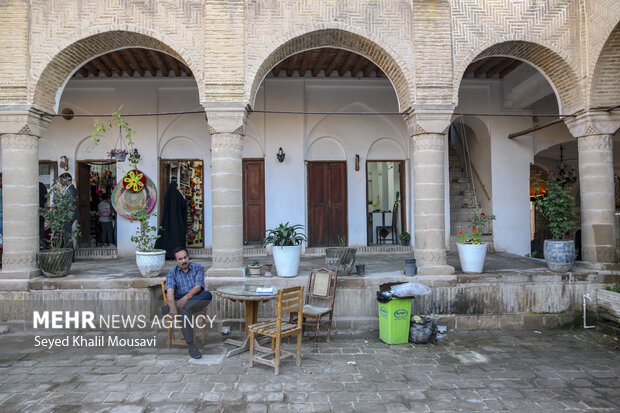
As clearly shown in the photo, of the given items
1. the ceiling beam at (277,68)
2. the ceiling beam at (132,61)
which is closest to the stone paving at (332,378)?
the ceiling beam at (132,61)

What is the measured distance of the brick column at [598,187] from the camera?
7.23 m

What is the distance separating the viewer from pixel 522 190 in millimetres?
10664

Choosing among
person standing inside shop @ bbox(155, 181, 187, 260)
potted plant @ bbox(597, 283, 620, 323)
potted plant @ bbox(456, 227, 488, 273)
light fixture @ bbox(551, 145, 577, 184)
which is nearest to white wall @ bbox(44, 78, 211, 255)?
person standing inside shop @ bbox(155, 181, 187, 260)

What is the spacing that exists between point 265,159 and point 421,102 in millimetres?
4388

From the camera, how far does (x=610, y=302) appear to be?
6.63 metres

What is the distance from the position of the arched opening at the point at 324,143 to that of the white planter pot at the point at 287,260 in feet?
11.3

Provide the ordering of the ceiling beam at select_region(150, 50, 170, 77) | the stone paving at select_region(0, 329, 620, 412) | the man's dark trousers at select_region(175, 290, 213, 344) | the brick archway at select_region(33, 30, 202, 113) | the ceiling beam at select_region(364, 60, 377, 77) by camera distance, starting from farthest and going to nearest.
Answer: the ceiling beam at select_region(364, 60, 377, 77)
the ceiling beam at select_region(150, 50, 170, 77)
the brick archway at select_region(33, 30, 202, 113)
the man's dark trousers at select_region(175, 290, 213, 344)
the stone paving at select_region(0, 329, 620, 412)

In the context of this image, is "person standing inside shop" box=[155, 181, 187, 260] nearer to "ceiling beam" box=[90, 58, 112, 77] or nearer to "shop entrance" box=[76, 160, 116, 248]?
"shop entrance" box=[76, 160, 116, 248]

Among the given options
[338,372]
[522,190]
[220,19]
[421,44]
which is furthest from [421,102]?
[522,190]

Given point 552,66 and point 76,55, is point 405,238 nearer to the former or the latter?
point 552,66

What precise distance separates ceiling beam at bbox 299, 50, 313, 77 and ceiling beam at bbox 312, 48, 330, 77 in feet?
0.68

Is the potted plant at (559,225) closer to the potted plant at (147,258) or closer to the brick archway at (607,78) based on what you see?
the brick archway at (607,78)

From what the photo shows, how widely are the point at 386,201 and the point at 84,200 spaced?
8800 mm

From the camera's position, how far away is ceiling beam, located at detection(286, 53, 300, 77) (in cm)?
907
